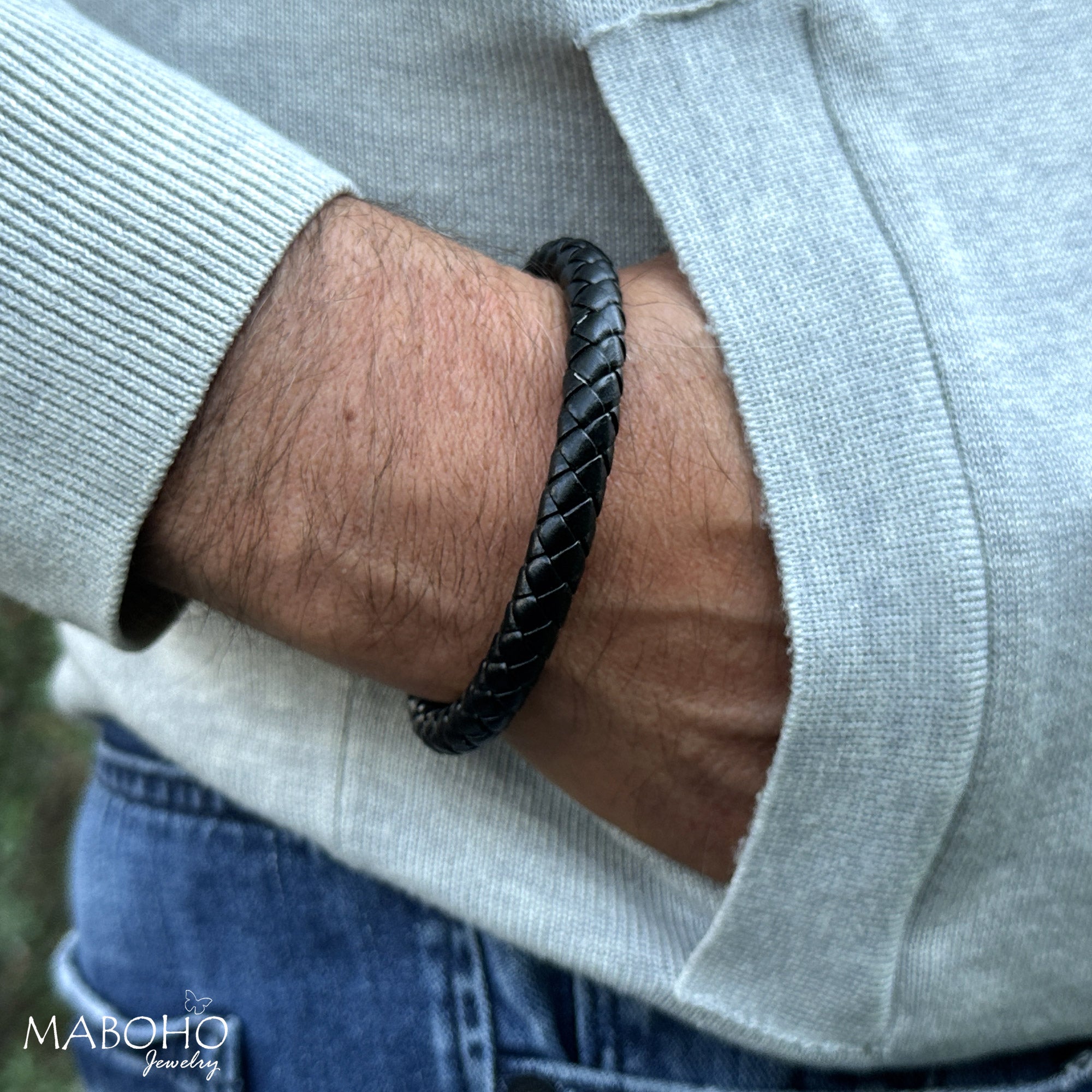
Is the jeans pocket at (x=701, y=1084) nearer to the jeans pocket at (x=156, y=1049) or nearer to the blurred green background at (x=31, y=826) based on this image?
the jeans pocket at (x=156, y=1049)

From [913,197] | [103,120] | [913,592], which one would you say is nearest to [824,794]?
[913,592]

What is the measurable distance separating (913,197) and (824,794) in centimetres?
44

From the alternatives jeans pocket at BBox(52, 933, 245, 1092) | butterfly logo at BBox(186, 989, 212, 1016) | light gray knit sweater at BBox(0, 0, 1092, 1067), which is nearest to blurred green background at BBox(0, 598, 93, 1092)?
jeans pocket at BBox(52, 933, 245, 1092)

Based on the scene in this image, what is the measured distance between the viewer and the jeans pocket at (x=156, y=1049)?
979 mm

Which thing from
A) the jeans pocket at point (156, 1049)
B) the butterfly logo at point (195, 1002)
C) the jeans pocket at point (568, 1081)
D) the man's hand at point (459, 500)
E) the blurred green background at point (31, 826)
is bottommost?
the blurred green background at point (31, 826)

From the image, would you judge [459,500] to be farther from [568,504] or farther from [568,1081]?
[568,1081]

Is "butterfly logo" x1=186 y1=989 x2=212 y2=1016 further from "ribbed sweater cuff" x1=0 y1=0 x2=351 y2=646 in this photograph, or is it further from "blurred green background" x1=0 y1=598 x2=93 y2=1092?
"blurred green background" x1=0 y1=598 x2=93 y2=1092

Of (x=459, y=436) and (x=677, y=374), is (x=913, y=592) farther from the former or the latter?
(x=459, y=436)

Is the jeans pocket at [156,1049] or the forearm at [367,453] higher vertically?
the forearm at [367,453]

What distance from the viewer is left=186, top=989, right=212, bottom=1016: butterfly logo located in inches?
39.7

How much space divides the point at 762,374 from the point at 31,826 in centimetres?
262

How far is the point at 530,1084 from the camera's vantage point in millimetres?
915

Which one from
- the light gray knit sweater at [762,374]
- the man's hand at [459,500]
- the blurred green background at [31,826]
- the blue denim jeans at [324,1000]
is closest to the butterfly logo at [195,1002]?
the blue denim jeans at [324,1000]

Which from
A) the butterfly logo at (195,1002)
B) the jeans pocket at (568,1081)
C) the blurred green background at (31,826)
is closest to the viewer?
the jeans pocket at (568,1081)
